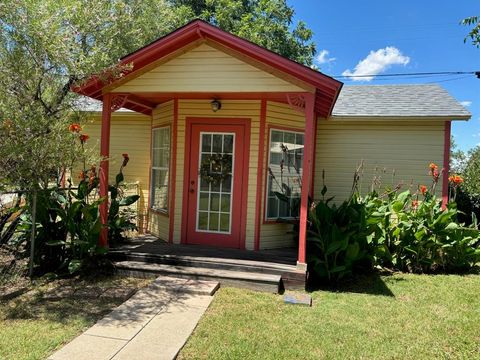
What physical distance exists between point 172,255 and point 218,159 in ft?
5.98

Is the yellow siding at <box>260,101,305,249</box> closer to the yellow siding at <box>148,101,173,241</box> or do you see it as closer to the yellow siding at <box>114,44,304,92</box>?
the yellow siding at <box>114,44,304,92</box>

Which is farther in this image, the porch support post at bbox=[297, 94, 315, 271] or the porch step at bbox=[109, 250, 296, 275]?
the porch step at bbox=[109, 250, 296, 275]

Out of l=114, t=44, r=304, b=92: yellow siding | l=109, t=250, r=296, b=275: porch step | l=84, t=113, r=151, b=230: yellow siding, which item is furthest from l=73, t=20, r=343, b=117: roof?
l=84, t=113, r=151, b=230: yellow siding

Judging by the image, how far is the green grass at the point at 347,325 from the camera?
3295 mm

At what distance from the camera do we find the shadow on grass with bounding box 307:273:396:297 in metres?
5.02

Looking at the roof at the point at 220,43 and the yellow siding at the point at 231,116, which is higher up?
the roof at the point at 220,43

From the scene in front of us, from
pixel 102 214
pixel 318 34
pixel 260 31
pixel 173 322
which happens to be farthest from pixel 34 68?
pixel 318 34

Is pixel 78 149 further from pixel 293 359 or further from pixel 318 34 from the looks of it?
pixel 318 34

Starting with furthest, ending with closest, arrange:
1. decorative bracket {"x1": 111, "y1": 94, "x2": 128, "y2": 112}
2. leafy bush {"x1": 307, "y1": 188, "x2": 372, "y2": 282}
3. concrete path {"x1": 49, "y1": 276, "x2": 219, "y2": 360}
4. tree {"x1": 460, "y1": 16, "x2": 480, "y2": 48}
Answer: decorative bracket {"x1": 111, "y1": 94, "x2": 128, "y2": 112}
leafy bush {"x1": 307, "y1": 188, "x2": 372, "y2": 282}
tree {"x1": 460, "y1": 16, "x2": 480, "y2": 48}
concrete path {"x1": 49, "y1": 276, "x2": 219, "y2": 360}

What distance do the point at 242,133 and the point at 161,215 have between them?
2196 mm

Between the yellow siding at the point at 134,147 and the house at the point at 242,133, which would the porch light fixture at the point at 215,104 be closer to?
the house at the point at 242,133

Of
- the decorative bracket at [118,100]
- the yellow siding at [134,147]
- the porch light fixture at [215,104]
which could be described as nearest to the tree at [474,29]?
the porch light fixture at [215,104]

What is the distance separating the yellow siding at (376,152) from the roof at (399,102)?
236 mm

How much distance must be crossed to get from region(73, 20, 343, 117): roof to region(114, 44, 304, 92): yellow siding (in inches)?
4.8
